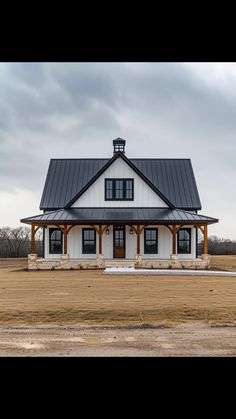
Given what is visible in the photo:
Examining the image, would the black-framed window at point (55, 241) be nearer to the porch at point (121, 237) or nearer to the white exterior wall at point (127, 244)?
the porch at point (121, 237)

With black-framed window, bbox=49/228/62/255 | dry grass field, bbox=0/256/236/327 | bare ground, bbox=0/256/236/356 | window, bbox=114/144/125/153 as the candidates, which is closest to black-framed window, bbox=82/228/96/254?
black-framed window, bbox=49/228/62/255

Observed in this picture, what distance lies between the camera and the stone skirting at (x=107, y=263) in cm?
2835

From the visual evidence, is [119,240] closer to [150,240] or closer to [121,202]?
[150,240]

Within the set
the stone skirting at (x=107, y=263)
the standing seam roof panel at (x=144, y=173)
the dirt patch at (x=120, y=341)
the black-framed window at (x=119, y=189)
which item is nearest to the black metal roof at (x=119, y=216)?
the black-framed window at (x=119, y=189)

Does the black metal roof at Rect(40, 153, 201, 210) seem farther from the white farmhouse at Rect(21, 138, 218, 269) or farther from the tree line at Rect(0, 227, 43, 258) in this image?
the tree line at Rect(0, 227, 43, 258)

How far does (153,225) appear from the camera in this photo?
1157 inches

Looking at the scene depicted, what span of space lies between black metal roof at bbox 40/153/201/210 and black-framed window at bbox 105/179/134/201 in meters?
1.89

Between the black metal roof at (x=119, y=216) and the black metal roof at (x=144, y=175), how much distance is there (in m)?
2.33

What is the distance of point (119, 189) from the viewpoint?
3066 cm

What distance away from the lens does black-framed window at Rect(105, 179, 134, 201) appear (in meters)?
30.6

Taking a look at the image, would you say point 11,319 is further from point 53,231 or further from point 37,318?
point 53,231

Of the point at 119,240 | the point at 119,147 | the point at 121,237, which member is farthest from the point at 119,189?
the point at 119,147
